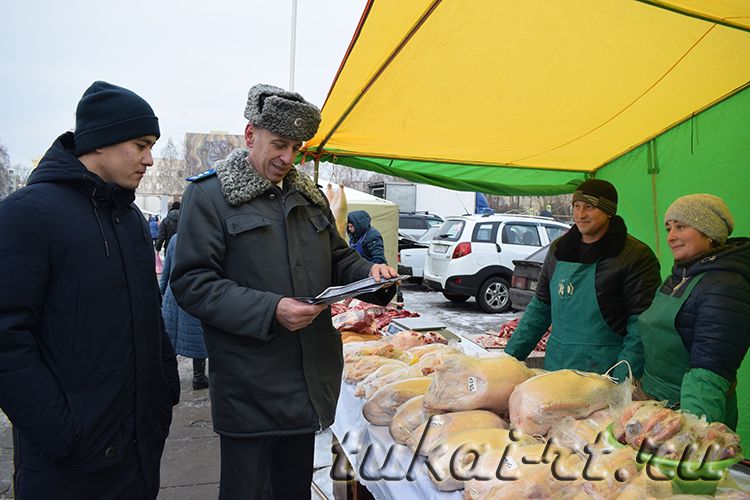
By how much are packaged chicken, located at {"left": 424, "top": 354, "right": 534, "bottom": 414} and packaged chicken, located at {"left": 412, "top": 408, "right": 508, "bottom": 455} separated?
0.15ft

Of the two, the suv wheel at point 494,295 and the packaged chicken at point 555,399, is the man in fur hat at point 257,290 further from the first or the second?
the suv wheel at point 494,295

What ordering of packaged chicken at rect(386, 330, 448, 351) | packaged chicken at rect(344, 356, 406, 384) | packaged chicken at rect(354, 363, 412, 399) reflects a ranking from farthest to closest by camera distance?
packaged chicken at rect(386, 330, 448, 351), packaged chicken at rect(344, 356, 406, 384), packaged chicken at rect(354, 363, 412, 399)

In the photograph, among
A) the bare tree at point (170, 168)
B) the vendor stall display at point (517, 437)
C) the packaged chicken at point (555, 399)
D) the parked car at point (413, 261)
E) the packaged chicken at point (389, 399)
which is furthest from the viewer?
the bare tree at point (170, 168)

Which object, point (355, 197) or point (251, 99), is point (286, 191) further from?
point (355, 197)

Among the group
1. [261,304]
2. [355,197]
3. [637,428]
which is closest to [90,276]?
[261,304]

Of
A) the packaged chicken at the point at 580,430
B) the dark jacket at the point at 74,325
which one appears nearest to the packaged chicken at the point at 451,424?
the packaged chicken at the point at 580,430

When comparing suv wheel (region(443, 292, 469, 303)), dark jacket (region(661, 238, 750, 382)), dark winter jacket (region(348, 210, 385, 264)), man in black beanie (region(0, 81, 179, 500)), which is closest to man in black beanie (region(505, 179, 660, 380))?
dark jacket (region(661, 238, 750, 382))

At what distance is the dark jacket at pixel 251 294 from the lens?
180 centimetres

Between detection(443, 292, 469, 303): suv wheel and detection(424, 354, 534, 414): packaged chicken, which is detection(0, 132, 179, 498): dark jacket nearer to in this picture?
detection(424, 354, 534, 414): packaged chicken

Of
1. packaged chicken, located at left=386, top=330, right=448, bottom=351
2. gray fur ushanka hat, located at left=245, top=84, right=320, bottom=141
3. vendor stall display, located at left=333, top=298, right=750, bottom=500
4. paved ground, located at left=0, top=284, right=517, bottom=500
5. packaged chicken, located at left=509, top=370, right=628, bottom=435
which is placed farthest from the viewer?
paved ground, located at left=0, top=284, right=517, bottom=500

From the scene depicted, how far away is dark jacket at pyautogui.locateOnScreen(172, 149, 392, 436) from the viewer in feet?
5.89

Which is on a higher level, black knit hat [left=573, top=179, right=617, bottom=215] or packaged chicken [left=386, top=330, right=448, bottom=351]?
black knit hat [left=573, top=179, right=617, bottom=215]

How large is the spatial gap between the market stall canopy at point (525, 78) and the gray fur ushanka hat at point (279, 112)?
2.38ft

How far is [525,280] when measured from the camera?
8.81 m
